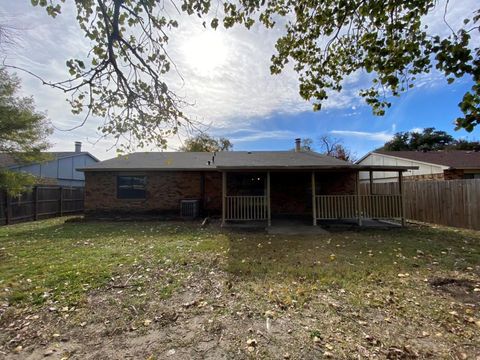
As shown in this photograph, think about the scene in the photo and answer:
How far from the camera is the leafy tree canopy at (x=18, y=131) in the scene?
8.01 metres

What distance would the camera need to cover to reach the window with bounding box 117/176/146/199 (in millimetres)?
13078

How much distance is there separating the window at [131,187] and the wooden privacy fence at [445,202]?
13.3 meters

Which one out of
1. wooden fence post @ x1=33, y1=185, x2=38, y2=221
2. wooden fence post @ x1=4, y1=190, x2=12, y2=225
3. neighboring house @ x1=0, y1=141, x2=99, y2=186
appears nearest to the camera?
wooden fence post @ x1=4, y1=190, x2=12, y2=225

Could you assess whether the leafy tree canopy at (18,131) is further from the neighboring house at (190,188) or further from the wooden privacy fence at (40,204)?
the wooden privacy fence at (40,204)

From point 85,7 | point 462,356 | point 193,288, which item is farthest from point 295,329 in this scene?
point 85,7

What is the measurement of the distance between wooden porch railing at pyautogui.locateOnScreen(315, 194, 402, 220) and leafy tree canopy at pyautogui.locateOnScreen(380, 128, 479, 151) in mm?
31447

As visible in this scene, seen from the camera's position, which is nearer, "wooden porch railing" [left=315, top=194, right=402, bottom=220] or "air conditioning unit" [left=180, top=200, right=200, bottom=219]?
"wooden porch railing" [left=315, top=194, right=402, bottom=220]

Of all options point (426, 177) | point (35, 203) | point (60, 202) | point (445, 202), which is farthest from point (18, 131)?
point (426, 177)

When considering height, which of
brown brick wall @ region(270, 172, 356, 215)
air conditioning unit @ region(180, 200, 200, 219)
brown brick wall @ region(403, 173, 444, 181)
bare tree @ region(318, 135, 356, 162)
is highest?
bare tree @ region(318, 135, 356, 162)

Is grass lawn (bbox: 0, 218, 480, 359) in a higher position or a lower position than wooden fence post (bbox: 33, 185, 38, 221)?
lower

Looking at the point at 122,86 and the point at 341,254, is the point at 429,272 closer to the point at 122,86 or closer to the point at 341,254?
the point at 341,254

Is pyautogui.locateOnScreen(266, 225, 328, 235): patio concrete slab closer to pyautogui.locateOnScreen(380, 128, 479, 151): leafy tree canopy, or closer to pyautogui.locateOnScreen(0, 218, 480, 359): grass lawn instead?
pyautogui.locateOnScreen(0, 218, 480, 359): grass lawn

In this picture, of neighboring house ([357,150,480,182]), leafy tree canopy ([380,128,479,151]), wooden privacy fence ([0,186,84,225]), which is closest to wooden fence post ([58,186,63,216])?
wooden privacy fence ([0,186,84,225])

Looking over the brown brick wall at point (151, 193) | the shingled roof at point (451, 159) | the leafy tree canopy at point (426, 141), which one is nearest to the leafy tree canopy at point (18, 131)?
the brown brick wall at point (151, 193)
